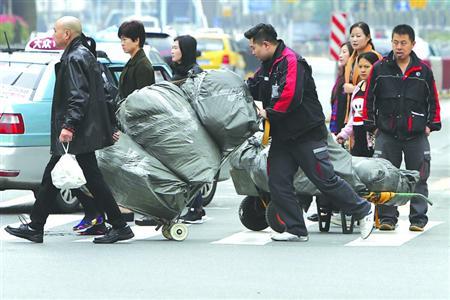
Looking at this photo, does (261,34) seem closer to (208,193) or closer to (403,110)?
(403,110)

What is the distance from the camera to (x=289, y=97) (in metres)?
10.6

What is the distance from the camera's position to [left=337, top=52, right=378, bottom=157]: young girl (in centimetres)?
1241

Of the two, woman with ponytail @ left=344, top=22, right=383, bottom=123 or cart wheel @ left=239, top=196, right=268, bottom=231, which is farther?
woman with ponytail @ left=344, top=22, right=383, bottom=123

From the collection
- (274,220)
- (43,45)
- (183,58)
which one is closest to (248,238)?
(274,220)

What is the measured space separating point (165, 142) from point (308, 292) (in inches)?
112

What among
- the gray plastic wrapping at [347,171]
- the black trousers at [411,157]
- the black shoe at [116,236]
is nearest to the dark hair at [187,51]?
the gray plastic wrapping at [347,171]

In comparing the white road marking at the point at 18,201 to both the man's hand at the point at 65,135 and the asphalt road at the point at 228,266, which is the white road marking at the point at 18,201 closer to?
the asphalt road at the point at 228,266

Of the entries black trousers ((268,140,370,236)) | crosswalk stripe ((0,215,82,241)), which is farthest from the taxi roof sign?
black trousers ((268,140,370,236))

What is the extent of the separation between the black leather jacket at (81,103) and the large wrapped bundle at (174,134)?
377 millimetres

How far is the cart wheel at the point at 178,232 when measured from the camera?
1112 centimetres

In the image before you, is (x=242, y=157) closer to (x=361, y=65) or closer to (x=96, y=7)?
(x=361, y=65)

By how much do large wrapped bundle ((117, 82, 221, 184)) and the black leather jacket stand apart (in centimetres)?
38

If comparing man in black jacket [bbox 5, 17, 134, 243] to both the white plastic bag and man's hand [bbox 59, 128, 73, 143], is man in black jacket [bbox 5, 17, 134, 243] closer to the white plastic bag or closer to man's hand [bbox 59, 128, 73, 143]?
man's hand [bbox 59, 128, 73, 143]

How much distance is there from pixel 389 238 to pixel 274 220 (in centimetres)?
93
